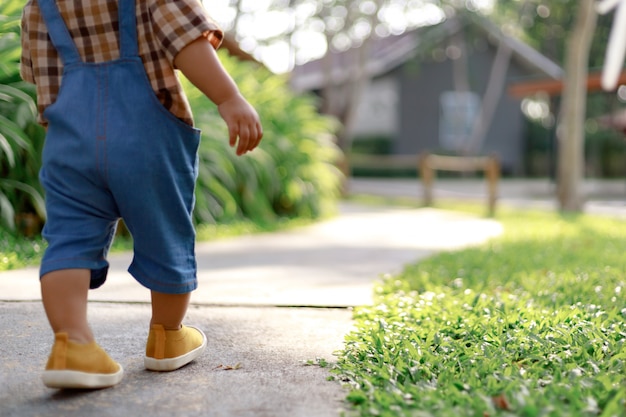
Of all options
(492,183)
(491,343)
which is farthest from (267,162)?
(491,343)

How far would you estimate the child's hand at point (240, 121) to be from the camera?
7.43 feet

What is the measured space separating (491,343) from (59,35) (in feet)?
5.65

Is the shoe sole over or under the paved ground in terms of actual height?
over

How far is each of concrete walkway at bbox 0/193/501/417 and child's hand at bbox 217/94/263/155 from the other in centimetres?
68

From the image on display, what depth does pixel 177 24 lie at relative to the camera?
2.22 meters

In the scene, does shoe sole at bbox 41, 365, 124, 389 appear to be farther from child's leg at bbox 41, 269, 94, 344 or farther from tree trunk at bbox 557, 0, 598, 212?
tree trunk at bbox 557, 0, 598, 212

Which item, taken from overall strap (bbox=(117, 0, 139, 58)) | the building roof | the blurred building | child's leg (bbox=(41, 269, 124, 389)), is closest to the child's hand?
overall strap (bbox=(117, 0, 139, 58))

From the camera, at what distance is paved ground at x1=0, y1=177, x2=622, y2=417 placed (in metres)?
2.15

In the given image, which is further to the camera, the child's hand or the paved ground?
the child's hand

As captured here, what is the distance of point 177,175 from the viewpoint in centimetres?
229

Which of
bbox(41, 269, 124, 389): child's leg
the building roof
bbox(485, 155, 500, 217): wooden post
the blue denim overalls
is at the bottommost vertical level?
bbox(485, 155, 500, 217): wooden post

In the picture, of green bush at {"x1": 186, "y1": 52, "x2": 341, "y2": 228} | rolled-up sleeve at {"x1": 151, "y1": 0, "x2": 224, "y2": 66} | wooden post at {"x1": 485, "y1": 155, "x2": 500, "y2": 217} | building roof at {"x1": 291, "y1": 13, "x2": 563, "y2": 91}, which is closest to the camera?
rolled-up sleeve at {"x1": 151, "y1": 0, "x2": 224, "y2": 66}

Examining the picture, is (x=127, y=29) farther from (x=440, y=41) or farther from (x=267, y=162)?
(x=440, y=41)

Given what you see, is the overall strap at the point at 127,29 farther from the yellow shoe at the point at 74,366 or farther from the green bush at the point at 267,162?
the green bush at the point at 267,162
